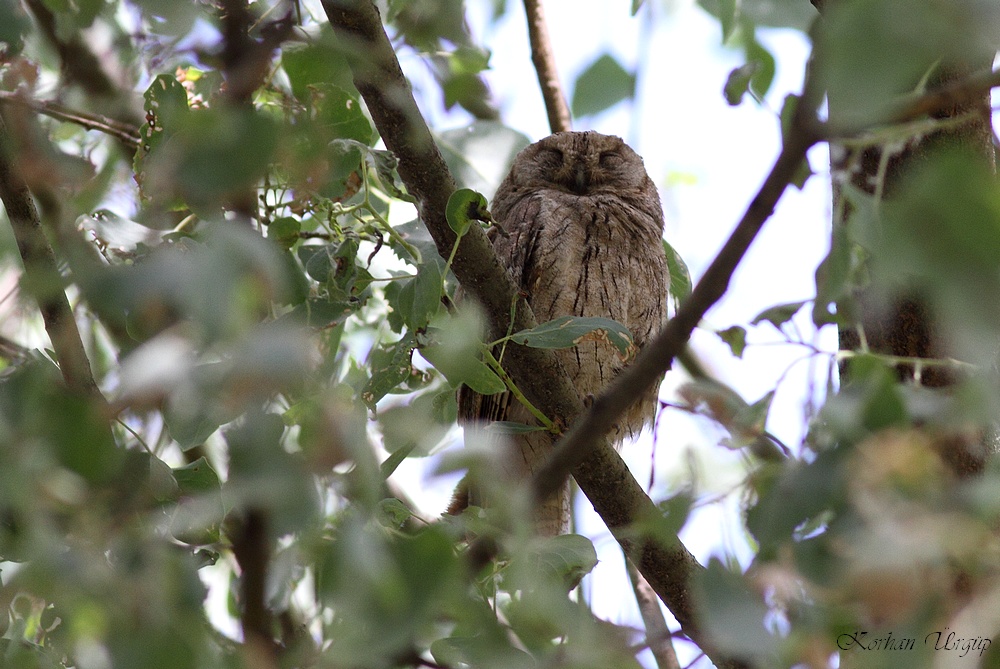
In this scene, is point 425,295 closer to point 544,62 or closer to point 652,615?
point 652,615

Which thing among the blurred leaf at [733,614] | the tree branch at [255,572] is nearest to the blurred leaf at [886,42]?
the blurred leaf at [733,614]

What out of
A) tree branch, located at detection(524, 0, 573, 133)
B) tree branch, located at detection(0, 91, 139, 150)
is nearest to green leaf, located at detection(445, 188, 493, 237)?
tree branch, located at detection(0, 91, 139, 150)

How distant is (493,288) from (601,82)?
432mm

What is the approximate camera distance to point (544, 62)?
2742 mm

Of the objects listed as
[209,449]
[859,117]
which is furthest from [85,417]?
[209,449]

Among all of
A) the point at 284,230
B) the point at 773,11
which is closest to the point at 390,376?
the point at 284,230

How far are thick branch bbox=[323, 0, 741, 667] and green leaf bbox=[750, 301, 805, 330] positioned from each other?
0.35 metres

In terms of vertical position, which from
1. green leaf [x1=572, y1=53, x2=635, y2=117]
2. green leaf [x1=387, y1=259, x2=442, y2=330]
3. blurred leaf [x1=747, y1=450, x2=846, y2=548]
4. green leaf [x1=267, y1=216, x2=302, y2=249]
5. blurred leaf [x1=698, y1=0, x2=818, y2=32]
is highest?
blurred leaf [x1=698, y1=0, x2=818, y2=32]

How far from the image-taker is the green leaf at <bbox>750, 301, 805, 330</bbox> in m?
1.06

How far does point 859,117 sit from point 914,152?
1144mm

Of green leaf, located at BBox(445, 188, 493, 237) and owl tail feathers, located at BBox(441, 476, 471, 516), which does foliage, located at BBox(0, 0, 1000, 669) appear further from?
owl tail feathers, located at BBox(441, 476, 471, 516)

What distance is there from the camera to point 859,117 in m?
0.54

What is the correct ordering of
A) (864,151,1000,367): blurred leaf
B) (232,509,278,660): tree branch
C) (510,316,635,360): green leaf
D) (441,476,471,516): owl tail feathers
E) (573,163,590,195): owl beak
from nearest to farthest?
(864,151,1000,367): blurred leaf → (232,509,278,660): tree branch → (510,316,635,360): green leaf → (441,476,471,516): owl tail feathers → (573,163,590,195): owl beak

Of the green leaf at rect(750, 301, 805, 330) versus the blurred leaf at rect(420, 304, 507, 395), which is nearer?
the blurred leaf at rect(420, 304, 507, 395)
